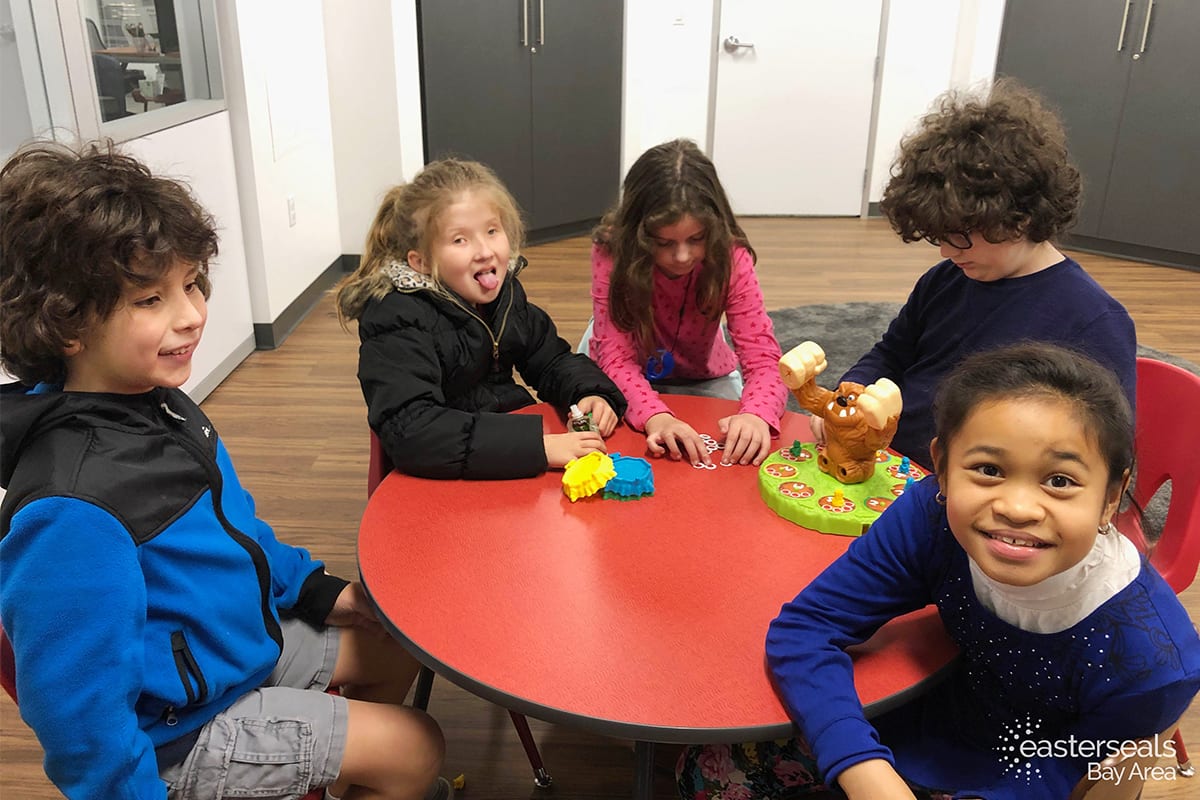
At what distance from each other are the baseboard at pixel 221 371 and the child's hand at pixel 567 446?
2.02m

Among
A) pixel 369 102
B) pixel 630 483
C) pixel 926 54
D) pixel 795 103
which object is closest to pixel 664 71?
pixel 795 103

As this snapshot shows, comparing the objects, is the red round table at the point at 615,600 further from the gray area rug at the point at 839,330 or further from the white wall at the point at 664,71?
the white wall at the point at 664,71

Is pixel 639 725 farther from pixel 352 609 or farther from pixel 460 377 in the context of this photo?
pixel 460 377

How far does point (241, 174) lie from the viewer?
3.58 meters

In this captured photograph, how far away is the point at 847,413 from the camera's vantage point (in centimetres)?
137

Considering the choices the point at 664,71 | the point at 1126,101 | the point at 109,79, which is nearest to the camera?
the point at 109,79

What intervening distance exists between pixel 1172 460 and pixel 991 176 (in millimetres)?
536

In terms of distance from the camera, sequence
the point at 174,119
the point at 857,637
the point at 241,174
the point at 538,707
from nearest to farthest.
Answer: the point at 538,707
the point at 857,637
the point at 174,119
the point at 241,174

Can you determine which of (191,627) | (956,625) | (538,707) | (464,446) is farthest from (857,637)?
(191,627)

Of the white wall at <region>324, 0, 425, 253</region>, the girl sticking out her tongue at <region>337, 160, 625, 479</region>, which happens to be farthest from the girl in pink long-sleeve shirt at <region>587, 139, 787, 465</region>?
the white wall at <region>324, 0, 425, 253</region>

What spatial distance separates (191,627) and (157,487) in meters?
0.18

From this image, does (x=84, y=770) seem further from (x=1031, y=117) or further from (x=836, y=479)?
(x=1031, y=117)

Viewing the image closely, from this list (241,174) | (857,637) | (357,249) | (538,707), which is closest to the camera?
(538,707)

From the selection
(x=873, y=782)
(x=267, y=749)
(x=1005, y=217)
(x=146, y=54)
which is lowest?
(x=267, y=749)
